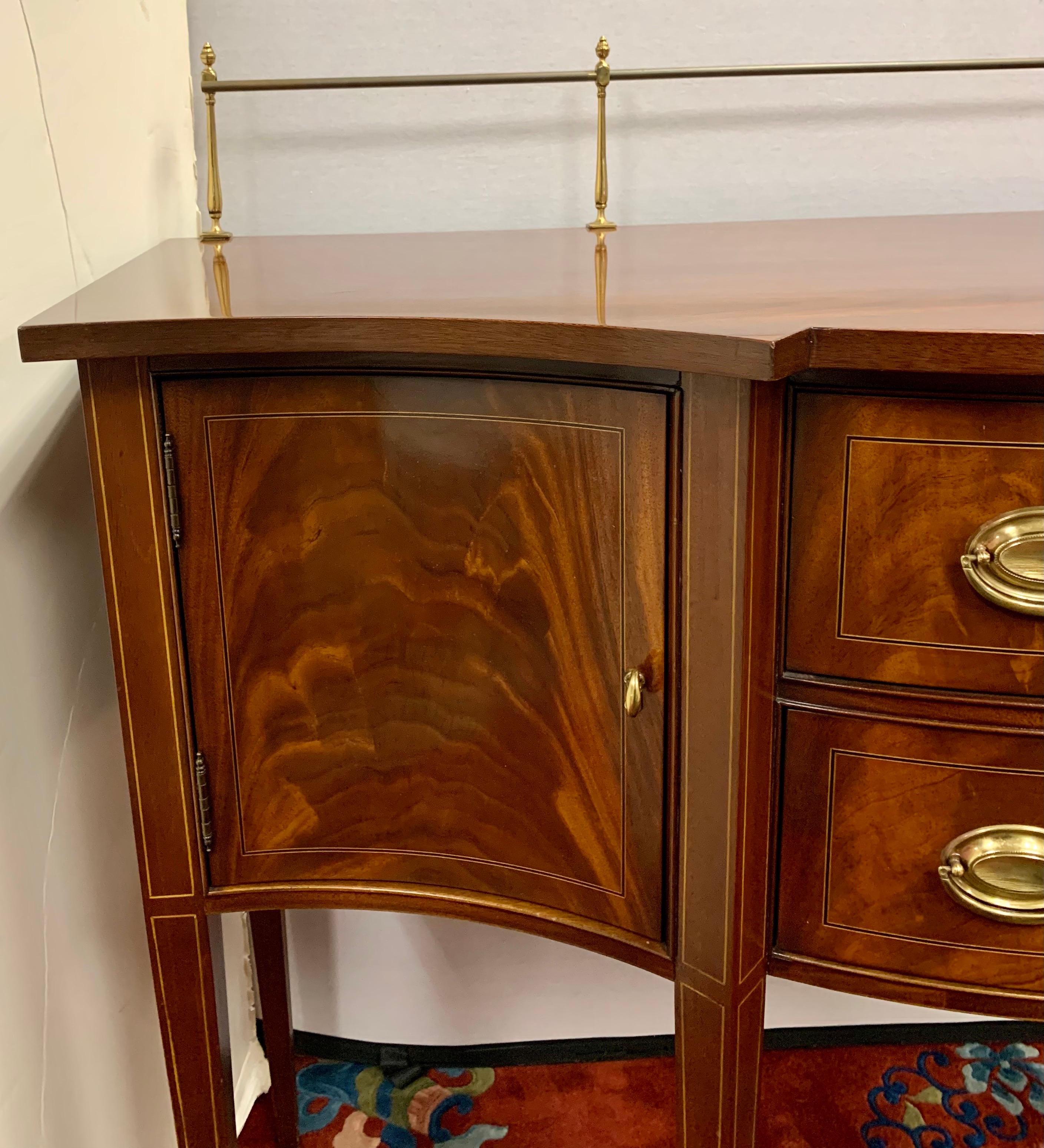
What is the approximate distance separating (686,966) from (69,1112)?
0.49 meters

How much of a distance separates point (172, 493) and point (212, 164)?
0.42 meters

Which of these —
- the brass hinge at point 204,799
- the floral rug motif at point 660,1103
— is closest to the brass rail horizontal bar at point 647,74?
the brass hinge at point 204,799

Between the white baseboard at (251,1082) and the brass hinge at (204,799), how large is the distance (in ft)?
1.71

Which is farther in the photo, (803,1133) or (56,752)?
(803,1133)

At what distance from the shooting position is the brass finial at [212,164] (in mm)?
889

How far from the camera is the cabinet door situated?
22.1 inches

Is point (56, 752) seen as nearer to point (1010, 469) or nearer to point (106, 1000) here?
point (106, 1000)

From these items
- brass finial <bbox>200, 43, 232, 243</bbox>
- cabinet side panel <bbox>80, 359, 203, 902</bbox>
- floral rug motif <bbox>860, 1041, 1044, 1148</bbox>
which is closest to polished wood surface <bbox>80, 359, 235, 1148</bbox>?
cabinet side panel <bbox>80, 359, 203, 902</bbox>

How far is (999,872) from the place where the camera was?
0.54 meters

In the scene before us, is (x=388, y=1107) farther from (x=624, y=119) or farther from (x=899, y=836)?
(x=624, y=119)

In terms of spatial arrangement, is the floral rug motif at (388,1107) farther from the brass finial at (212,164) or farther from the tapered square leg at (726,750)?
the brass finial at (212,164)

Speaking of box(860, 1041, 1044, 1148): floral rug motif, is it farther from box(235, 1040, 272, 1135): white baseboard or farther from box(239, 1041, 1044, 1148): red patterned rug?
box(235, 1040, 272, 1135): white baseboard

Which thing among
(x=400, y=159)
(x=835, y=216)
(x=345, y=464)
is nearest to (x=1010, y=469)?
(x=345, y=464)

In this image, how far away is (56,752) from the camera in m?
0.78
